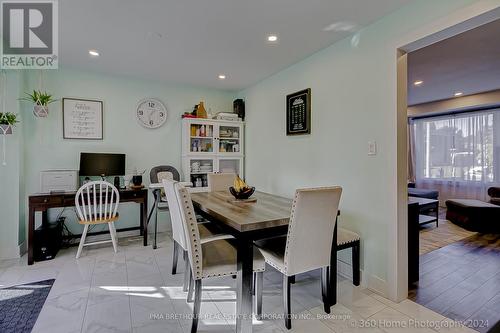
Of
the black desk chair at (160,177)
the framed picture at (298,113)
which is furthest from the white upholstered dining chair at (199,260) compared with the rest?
the black desk chair at (160,177)

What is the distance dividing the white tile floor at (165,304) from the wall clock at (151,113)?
2.11 metres

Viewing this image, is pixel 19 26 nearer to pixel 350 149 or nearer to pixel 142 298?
pixel 142 298

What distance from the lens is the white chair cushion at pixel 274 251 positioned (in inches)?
71.6

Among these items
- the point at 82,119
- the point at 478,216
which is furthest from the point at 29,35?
the point at 478,216

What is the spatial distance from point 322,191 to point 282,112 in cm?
203

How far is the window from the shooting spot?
206 inches

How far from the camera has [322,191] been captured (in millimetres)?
1709

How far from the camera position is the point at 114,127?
3.72 m

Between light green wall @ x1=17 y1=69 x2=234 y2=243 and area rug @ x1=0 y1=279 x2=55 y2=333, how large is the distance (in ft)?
4.42

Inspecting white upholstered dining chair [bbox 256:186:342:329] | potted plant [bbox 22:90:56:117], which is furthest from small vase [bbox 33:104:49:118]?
white upholstered dining chair [bbox 256:186:342:329]

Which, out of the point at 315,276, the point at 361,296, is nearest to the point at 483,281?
the point at 361,296

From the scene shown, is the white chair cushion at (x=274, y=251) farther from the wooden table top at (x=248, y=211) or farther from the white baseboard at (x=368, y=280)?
the white baseboard at (x=368, y=280)

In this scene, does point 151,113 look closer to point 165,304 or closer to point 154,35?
point 154,35

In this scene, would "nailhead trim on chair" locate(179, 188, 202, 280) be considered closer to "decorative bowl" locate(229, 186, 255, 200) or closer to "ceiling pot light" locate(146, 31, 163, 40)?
"decorative bowl" locate(229, 186, 255, 200)
